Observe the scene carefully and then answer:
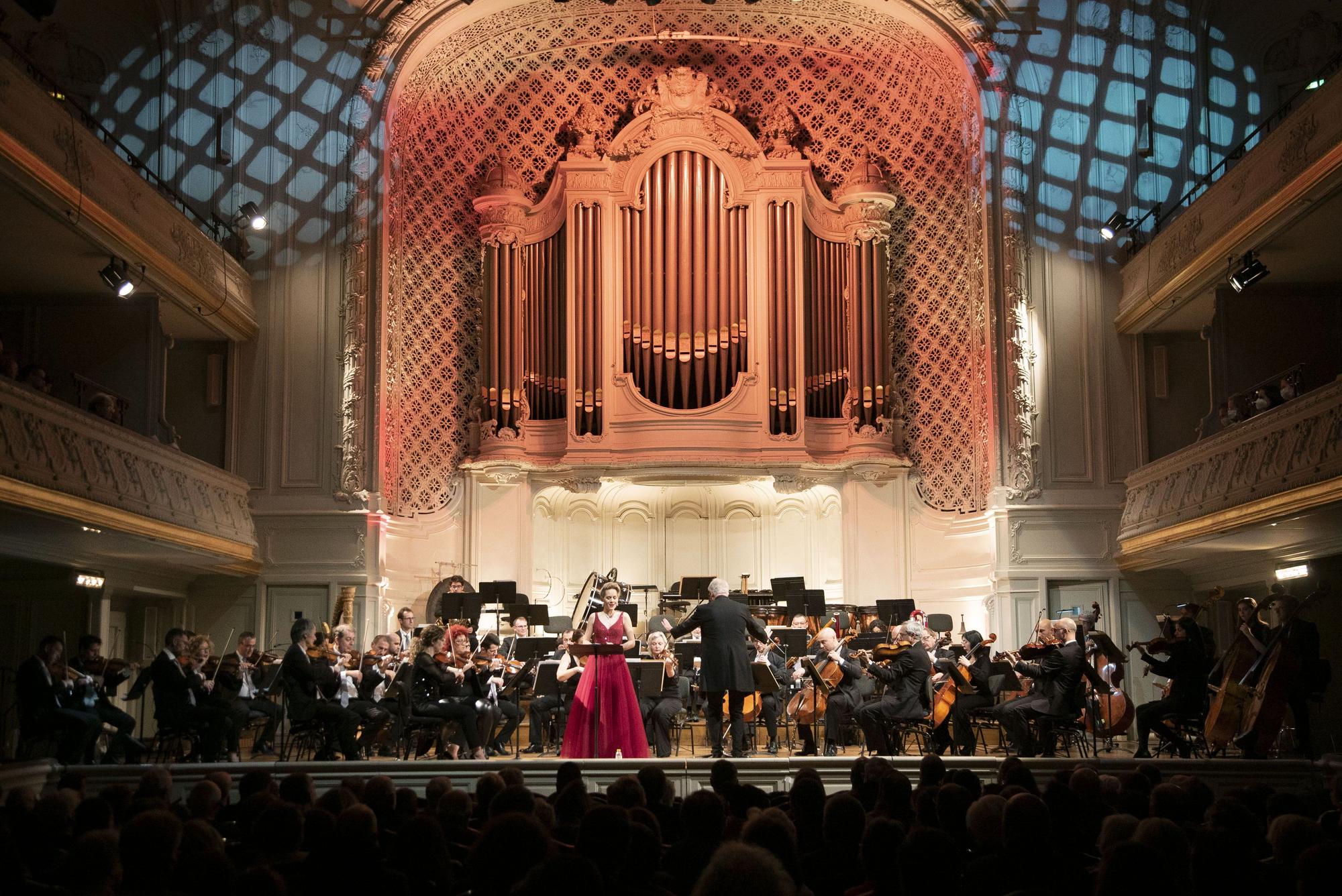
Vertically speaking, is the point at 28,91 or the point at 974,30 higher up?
the point at 974,30

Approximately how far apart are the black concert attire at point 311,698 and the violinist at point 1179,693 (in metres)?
6.10

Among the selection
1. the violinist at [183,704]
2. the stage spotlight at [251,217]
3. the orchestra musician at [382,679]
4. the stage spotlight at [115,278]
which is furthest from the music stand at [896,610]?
the stage spotlight at [115,278]

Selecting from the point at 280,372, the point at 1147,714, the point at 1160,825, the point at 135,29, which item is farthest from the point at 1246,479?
the point at 135,29

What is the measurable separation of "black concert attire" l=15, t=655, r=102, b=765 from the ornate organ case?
6.97 metres

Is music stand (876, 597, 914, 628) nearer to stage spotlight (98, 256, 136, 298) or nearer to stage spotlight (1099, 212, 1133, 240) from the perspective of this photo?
stage spotlight (1099, 212, 1133, 240)

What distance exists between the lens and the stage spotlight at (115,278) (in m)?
12.6

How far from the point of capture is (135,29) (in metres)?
16.2

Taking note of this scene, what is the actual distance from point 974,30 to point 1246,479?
6779 mm

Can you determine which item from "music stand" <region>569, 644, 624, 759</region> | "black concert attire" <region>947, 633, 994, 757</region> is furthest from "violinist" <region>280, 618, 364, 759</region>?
"black concert attire" <region>947, 633, 994, 757</region>

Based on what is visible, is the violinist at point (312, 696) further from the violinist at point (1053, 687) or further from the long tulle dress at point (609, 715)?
the violinist at point (1053, 687)

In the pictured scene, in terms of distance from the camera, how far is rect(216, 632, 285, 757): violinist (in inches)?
456

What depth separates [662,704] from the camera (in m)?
11.6

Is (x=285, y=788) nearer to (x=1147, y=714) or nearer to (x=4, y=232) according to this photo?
(x=1147, y=714)

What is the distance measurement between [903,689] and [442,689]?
11.9 ft
